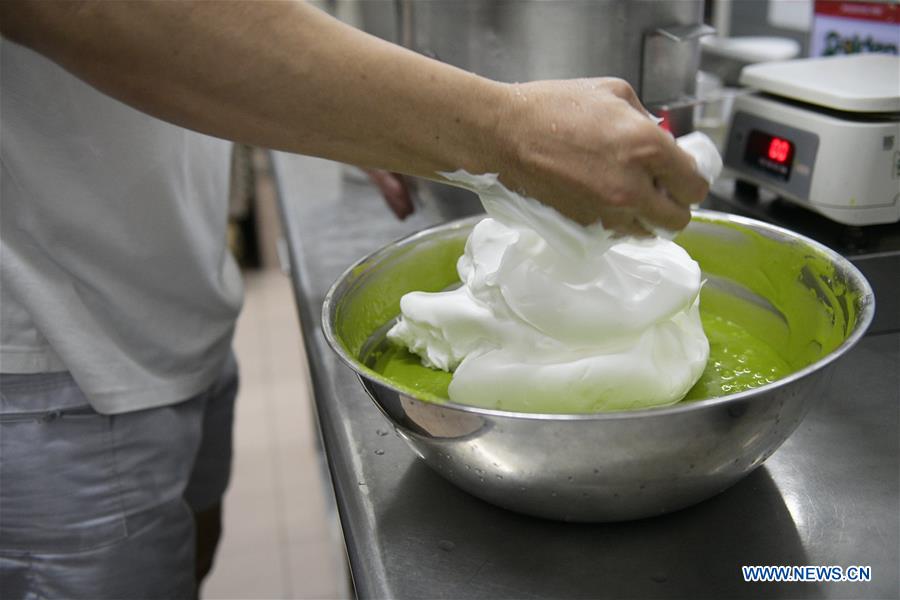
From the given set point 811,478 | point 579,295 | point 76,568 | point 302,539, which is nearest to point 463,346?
point 579,295

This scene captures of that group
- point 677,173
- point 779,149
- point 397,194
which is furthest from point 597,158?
point 397,194

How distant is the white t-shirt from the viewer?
0.98m

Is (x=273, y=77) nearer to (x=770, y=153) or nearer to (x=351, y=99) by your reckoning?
(x=351, y=99)

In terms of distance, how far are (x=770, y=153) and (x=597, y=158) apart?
653mm

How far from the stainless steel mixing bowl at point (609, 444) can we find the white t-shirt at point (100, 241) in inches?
16.8

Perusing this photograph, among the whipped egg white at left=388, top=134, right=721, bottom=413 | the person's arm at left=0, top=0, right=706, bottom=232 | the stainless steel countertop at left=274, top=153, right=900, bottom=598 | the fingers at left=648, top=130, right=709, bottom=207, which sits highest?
the person's arm at left=0, top=0, right=706, bottom=232

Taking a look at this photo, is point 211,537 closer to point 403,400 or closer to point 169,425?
point 169,425

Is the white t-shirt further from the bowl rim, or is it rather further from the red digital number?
the red digital number

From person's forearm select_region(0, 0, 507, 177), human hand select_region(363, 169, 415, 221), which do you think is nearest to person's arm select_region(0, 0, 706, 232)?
person's forearm select_region(0, 0, 507, 177)

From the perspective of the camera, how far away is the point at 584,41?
1186mm

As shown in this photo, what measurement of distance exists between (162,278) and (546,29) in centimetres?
67

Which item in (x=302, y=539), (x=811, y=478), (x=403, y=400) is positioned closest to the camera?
(x=403, y=400)

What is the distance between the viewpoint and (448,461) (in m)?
0.76

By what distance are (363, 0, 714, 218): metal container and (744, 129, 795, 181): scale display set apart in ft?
0.38
